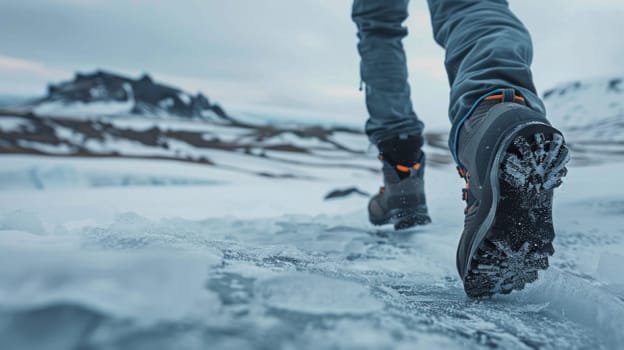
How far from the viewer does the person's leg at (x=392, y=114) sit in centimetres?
106

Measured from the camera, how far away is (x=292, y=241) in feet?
3.18

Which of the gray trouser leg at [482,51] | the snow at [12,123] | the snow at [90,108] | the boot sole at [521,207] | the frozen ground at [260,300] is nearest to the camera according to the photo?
the frozen ground at [260,300]

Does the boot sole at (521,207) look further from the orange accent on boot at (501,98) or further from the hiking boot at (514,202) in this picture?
the orange accent on boot at (501,98)

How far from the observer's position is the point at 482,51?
0.64 metres

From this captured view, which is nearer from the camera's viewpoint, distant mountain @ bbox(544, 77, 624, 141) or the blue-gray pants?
the blue-gray pants

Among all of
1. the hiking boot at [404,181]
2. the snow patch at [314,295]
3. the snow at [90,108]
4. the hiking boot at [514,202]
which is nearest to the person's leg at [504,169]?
the hiking boot at [514,202]

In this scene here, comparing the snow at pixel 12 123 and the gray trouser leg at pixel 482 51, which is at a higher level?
the snow at pixel 12 123

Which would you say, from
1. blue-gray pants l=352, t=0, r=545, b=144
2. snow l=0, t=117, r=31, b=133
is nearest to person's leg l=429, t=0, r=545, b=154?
blue-gray pants l=352, t=0, r=545, b=144

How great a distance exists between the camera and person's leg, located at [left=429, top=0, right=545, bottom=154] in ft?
2.00

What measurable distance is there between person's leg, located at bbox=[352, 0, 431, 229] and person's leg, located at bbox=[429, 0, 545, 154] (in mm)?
308

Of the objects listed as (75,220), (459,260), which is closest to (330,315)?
(459,260)

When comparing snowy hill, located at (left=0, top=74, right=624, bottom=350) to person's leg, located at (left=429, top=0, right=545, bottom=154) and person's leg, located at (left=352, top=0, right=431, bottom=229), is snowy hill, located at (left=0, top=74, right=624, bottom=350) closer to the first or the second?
person's leg, located at (left=352, top=0, right=431, bottom=229)

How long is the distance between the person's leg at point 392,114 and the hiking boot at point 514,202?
0.52 m

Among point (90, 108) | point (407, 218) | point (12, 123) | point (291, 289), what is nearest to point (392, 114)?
point (407, 218)
